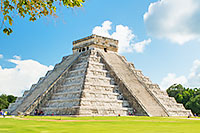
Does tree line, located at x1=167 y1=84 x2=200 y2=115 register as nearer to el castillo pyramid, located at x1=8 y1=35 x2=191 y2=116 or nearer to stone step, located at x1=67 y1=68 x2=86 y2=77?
el castillo pyramid, located at x1=8 y1=35 x2=191 y2=116

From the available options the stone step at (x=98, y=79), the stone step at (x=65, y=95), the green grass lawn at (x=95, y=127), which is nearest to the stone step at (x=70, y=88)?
the stone step at (x=65, y=95)

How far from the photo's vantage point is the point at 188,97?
5381cm

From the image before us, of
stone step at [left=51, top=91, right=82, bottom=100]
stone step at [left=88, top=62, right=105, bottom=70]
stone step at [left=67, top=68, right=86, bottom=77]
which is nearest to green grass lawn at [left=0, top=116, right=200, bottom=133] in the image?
stone step at [left=51, top=91, right=82, bottom=100]

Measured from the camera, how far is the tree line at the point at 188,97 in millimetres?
44125

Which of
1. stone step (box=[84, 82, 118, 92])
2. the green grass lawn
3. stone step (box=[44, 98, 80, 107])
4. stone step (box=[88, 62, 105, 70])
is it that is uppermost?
stone step (box=[88, 62, 105, 70])

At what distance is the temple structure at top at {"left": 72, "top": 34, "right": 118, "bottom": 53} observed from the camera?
107 feet

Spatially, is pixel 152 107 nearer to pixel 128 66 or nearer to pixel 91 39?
pixel 128 66

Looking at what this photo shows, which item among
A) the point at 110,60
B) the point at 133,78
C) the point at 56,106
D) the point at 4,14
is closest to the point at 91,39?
the point at 110,60

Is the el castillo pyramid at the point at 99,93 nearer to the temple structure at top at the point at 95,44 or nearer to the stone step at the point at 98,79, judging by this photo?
the stone step at the point at 98,79

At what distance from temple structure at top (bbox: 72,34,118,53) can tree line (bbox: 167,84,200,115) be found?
2030 centimetres

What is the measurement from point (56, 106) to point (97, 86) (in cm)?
474

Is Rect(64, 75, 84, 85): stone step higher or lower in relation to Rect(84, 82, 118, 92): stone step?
higher

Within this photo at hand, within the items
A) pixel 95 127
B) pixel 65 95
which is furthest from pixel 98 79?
pixel 95 127

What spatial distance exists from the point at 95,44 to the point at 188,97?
103ft
